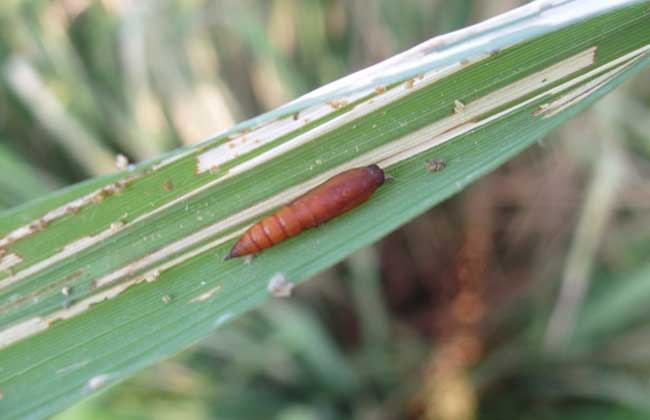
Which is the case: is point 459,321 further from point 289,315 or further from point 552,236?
point 289,315

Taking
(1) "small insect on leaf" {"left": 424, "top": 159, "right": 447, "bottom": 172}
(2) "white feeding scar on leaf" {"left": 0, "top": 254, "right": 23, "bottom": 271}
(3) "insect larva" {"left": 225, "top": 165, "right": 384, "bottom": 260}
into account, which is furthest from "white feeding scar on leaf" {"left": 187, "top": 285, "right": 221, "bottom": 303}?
(1) "small insect on leaf" {"left": 424, "top": 159, "right": 447, "bottom": 172}

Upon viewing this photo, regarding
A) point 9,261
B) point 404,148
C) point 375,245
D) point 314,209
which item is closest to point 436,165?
point 404,148

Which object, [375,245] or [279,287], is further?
[375,245]

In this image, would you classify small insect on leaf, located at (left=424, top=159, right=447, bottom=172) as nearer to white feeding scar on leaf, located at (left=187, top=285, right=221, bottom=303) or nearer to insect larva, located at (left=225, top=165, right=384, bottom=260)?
insect larva, located at (left=225, top=165, right=384, bottom=260)

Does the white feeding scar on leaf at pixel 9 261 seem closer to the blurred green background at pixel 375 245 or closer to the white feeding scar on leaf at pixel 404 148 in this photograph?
the white feeding scar on leaf at pixel 404 148

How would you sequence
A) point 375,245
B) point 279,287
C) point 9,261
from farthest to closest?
point 375,245 < point 9,261 < point 279,287

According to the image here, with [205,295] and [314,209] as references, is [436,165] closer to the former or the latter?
[314,209]
